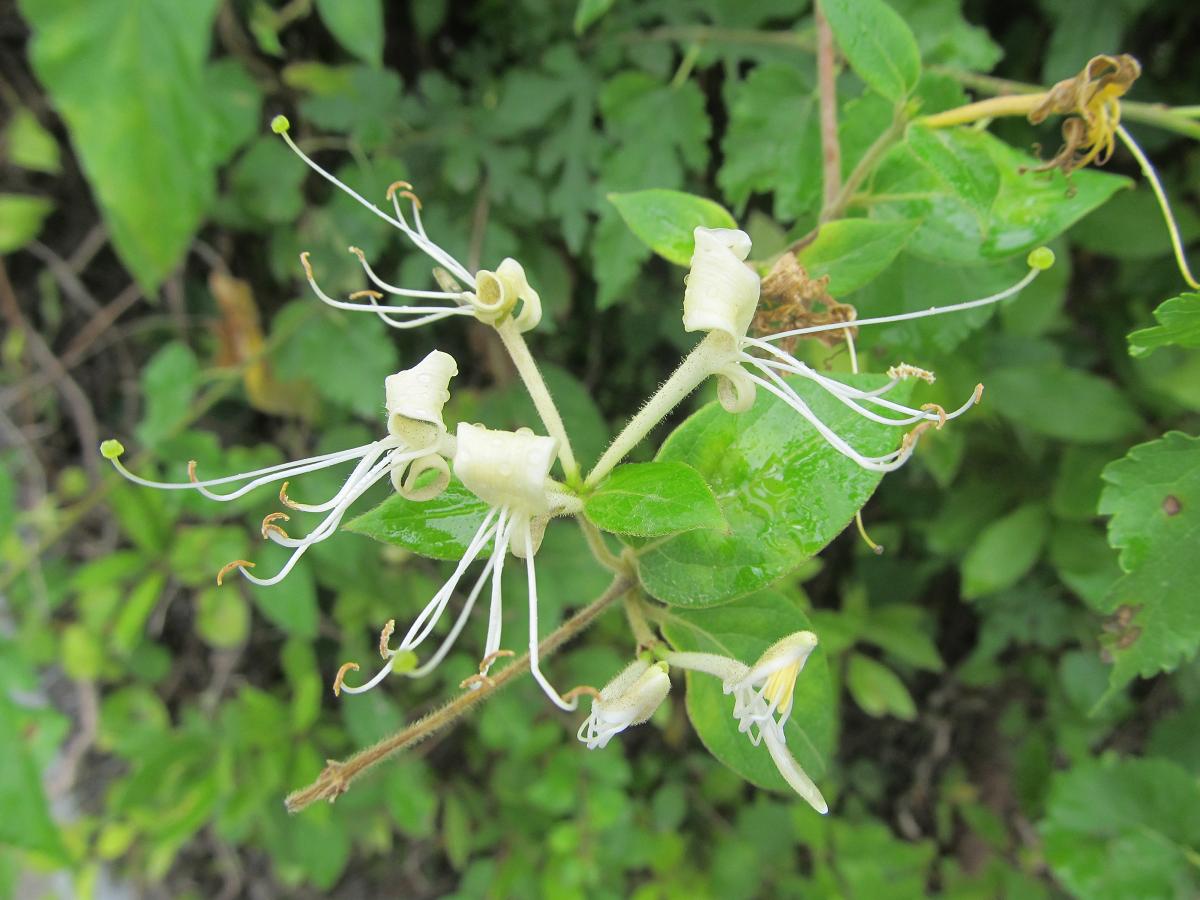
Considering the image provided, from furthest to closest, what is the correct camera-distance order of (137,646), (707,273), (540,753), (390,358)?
(137,646) < (540,753) < (390,358) < (707,273)

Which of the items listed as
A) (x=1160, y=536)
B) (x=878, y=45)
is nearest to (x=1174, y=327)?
(x=1160, y=536)

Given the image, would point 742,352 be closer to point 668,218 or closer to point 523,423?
point 668,218

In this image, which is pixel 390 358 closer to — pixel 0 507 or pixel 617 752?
pixel 0 507

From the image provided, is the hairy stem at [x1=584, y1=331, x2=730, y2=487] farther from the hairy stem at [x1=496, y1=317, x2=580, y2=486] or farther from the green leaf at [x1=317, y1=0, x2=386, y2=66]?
the green leaf at [x1=317, y1=0, x2=386, y2=66]

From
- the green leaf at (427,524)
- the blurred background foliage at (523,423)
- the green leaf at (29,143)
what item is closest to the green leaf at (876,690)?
the blurred background foliage at (523,423)

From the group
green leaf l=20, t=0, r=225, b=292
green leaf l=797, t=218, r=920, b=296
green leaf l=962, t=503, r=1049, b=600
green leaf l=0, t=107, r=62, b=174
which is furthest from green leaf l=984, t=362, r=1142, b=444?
green leaf l=0, t=107, r=62, b=174

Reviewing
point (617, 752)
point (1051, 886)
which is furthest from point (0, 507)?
point (1051, 886)

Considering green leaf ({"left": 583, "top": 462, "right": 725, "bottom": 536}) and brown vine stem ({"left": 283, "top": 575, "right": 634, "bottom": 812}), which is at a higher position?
green leaf ({"left": 583, "top": 462, "right": 725, "bottom": 536})
